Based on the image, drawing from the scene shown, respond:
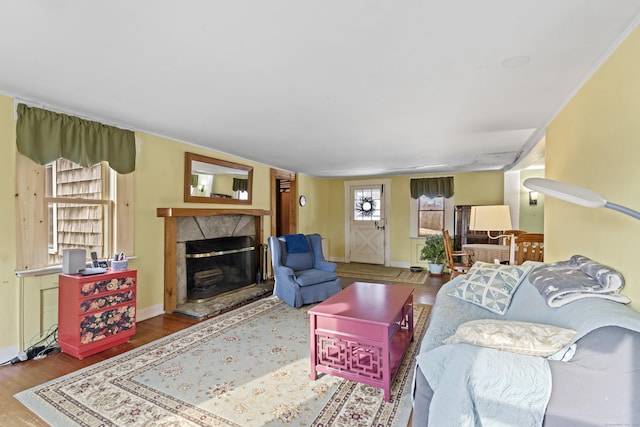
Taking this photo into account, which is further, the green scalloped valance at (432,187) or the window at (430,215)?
the window at (430,215)

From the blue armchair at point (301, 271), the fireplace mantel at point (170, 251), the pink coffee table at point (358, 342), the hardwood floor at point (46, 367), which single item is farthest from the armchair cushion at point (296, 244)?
the pink coffee table at point (358, 342)

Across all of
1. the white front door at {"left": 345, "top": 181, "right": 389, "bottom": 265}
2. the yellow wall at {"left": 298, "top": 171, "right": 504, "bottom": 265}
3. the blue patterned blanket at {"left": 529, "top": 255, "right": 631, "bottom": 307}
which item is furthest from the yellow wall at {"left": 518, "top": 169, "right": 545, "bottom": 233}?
the blue patterned blanket at {"left": 529, "top": 255, "right": 631, "bottom": 307}

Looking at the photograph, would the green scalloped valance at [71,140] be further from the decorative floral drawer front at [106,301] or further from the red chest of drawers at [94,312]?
the decorative floral drawer front at [106,301]

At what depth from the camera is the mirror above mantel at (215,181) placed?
13.2ft

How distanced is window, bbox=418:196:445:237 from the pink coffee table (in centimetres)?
439

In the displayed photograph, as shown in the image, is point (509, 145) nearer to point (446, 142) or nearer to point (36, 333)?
point (446, 142)

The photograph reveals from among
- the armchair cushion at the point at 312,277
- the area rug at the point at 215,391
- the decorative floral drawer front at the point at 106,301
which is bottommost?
the area rug at the point at 215,391

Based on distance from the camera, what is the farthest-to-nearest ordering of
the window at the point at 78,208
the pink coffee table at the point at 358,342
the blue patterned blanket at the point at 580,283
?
the window at the point at 78,208 → the pink coffee table at the point at 358,342 → the blue patterned blanket at the point at 580,283

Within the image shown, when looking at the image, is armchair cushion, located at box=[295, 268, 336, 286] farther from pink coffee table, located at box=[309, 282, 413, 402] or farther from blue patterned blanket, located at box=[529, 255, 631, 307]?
blue patterned blanket, located at box=[529, 255, 631, 307]

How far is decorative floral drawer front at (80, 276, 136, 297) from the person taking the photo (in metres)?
2.53

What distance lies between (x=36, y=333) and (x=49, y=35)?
8.12ft

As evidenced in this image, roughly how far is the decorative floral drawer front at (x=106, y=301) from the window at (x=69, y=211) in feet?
1.89

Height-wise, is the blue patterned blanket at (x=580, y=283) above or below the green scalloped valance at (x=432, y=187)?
below

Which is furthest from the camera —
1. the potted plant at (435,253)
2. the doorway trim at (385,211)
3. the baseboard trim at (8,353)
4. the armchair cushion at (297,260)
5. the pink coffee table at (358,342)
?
the doorway trim at (385,211)
